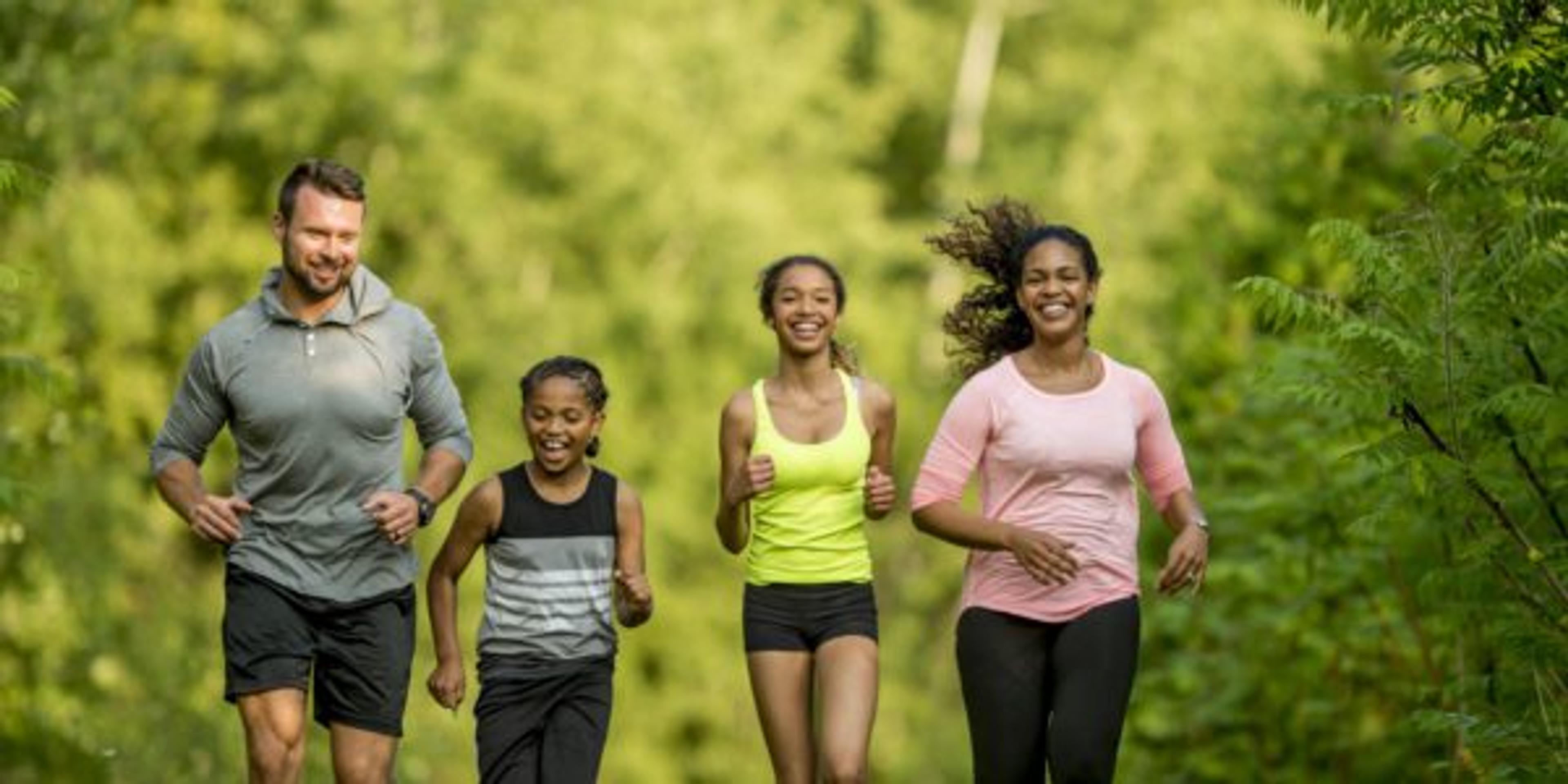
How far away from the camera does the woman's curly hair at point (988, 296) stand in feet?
33.4

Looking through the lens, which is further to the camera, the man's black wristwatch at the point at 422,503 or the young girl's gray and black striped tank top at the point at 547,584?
the young girl's gray and black striped tank top at the point at 547,584

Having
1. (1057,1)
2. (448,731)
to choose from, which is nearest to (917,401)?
(1057,1)

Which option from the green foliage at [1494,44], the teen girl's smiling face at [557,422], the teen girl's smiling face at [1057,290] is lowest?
the teen girl's smiling face at [557,422]

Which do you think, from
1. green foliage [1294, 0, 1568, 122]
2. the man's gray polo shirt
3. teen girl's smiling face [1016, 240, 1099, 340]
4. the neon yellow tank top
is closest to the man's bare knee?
the man's gray polo shirt

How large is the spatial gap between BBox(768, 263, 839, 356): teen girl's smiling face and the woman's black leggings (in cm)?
138

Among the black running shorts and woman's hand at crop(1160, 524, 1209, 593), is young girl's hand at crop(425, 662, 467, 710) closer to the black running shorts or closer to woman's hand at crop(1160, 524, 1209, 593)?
the black running shorts

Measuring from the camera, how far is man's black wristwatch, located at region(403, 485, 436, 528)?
29.5 feet

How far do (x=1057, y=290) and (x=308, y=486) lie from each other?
2485 millimetres

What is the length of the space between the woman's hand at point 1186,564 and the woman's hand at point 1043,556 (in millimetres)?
313

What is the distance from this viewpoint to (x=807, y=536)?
32.1 feet

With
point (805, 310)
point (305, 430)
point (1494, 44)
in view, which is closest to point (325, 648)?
point (305, 430)

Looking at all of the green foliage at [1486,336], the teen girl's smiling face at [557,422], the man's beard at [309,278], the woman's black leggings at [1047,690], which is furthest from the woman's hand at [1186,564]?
the man's beard at [309,278]

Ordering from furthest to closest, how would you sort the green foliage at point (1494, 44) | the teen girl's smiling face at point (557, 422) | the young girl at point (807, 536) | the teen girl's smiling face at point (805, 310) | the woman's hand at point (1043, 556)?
the teen girl's smiling face at point (805, 310)
the young girl at point (807, 536)
the teen girl's smiling face at point (557, 422)
the green foliage at point (1494, 44)
the woman's hand at point (1043, 556)

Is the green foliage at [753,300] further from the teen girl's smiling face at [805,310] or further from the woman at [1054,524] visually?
the teen girl's smiling face at [805,310]
